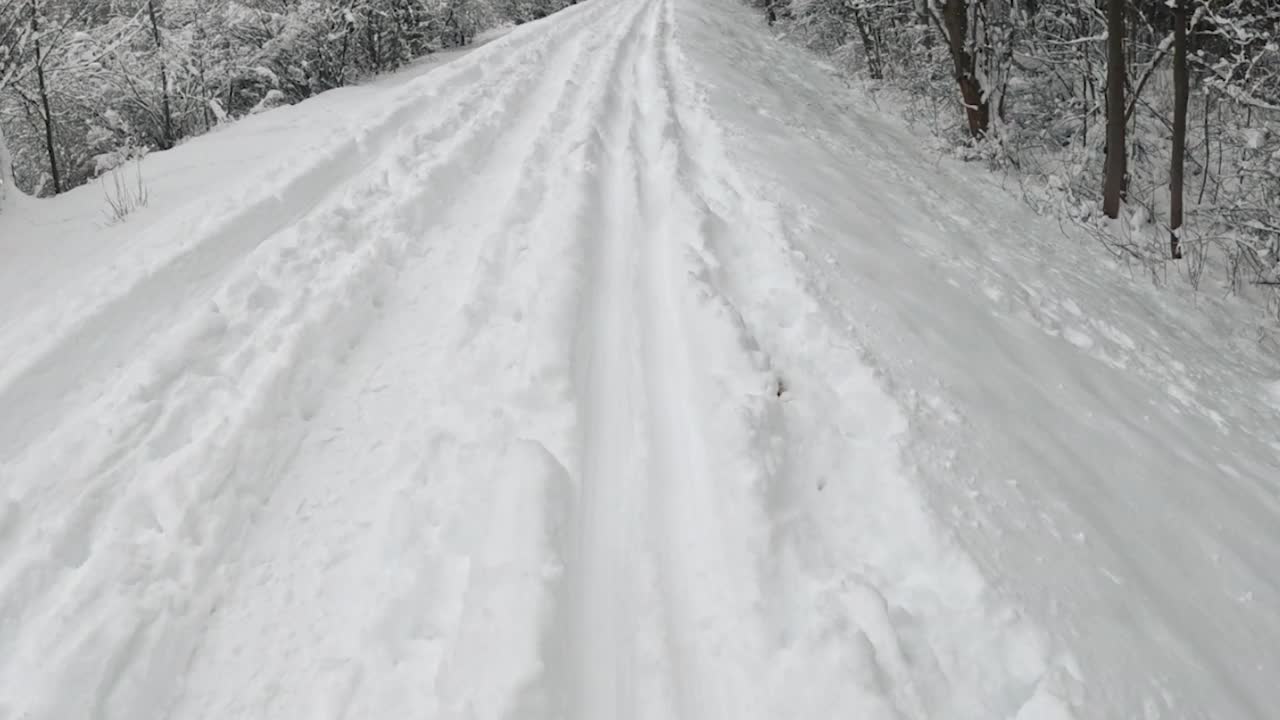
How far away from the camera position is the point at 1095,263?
18.8 feet

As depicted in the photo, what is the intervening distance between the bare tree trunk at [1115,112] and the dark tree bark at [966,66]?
80.4 inches

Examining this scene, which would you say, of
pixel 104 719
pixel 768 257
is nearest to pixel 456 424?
pixel 104 719

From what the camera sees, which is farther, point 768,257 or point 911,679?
point 768,257

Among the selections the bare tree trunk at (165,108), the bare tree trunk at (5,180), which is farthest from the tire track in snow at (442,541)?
the bare tree trunk at (165,108)

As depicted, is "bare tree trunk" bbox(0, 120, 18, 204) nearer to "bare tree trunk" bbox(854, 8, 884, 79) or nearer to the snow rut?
the snow rut

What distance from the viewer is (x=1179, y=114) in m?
6.09

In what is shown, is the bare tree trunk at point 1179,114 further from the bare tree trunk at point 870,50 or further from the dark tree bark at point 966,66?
the bare tree trunk at point 870,50

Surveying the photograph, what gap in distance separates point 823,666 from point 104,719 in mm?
1869

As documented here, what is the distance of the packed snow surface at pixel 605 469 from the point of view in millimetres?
1786

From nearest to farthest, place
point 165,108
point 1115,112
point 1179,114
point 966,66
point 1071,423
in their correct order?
point 1071,423, point 1179,114, point 1115,112, point 966,66, point 165,108

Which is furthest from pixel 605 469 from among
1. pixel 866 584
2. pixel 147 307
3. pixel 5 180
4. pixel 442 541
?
pixel 5 180

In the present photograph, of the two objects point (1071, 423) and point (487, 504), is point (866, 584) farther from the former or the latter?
point (1071, 423)

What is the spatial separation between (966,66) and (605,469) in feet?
28.4

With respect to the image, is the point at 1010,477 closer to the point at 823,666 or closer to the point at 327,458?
the point at 823,666
